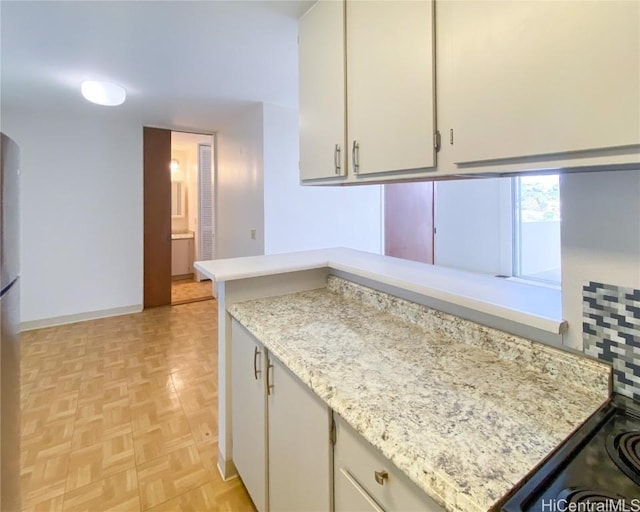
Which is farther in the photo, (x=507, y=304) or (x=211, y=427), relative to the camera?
(x=211, y=427)

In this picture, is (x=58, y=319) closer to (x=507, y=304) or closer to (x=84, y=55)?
(x=84, y=55)

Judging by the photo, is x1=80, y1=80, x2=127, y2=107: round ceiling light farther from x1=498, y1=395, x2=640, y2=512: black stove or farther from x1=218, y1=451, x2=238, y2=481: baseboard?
x1=498, y1=395, x2=640, y2=512: black stove

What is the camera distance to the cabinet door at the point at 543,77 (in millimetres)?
642

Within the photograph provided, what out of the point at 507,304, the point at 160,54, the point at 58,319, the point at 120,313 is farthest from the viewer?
the point at 120,313

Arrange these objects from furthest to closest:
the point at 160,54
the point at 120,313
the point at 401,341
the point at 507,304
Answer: the point at 120,313 → the point at 160,54 → the point at 401,341 → the point at 507,304

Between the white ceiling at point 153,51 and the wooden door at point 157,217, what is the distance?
887 millimetres

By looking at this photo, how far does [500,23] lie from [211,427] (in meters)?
2.36

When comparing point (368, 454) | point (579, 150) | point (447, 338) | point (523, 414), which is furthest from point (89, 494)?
point (579, 150)

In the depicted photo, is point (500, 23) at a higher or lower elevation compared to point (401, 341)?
higher

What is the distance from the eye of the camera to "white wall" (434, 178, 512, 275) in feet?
16.5

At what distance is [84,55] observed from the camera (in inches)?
94.5

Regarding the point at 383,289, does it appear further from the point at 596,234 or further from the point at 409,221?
the point at 409,221

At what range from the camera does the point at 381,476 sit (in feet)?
2.47

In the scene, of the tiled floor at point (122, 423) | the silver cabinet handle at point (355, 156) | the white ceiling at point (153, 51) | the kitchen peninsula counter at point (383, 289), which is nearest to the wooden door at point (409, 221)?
the white ceiling at point (153, 51)
